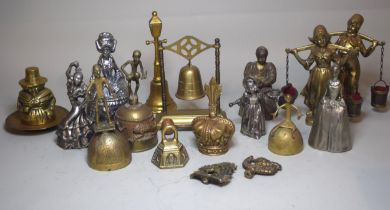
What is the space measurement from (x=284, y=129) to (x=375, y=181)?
0.43 metres

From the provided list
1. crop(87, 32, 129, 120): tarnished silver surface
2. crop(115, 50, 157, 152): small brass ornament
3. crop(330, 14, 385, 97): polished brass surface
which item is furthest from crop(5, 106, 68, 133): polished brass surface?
crop(330, 14, 385, 97): polished brass surface

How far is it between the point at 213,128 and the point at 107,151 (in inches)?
17.8

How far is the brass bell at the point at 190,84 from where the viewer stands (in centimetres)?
279

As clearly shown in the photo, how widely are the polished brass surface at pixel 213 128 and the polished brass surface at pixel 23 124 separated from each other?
0.66m

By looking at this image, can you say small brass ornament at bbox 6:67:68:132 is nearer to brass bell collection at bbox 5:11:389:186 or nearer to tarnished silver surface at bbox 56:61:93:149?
brass bell collection at bbox 5:11:389:186

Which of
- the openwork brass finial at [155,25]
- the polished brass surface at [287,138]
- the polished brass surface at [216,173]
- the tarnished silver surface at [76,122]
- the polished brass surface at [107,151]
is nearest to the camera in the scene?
the polished brass surface at [216,173]

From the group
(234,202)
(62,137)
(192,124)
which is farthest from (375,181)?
(62,137)

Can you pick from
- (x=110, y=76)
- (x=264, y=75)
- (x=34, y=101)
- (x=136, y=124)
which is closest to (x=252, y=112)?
(x=264, y=75)

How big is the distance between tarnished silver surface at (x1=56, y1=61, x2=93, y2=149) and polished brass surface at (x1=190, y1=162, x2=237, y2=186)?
574 millimetres

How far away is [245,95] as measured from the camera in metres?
2.75

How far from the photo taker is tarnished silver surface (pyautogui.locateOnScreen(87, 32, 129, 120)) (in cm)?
271

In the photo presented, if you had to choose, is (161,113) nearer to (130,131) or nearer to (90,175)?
(130,131)

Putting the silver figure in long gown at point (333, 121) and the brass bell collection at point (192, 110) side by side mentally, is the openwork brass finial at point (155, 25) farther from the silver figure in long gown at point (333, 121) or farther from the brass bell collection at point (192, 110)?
the silver figure in long gown at point (333, 121)

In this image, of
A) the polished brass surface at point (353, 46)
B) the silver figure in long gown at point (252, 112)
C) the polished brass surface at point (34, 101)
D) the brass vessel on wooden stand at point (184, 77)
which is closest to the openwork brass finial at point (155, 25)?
the brass vessel on wooden stand at point (184, 77)
